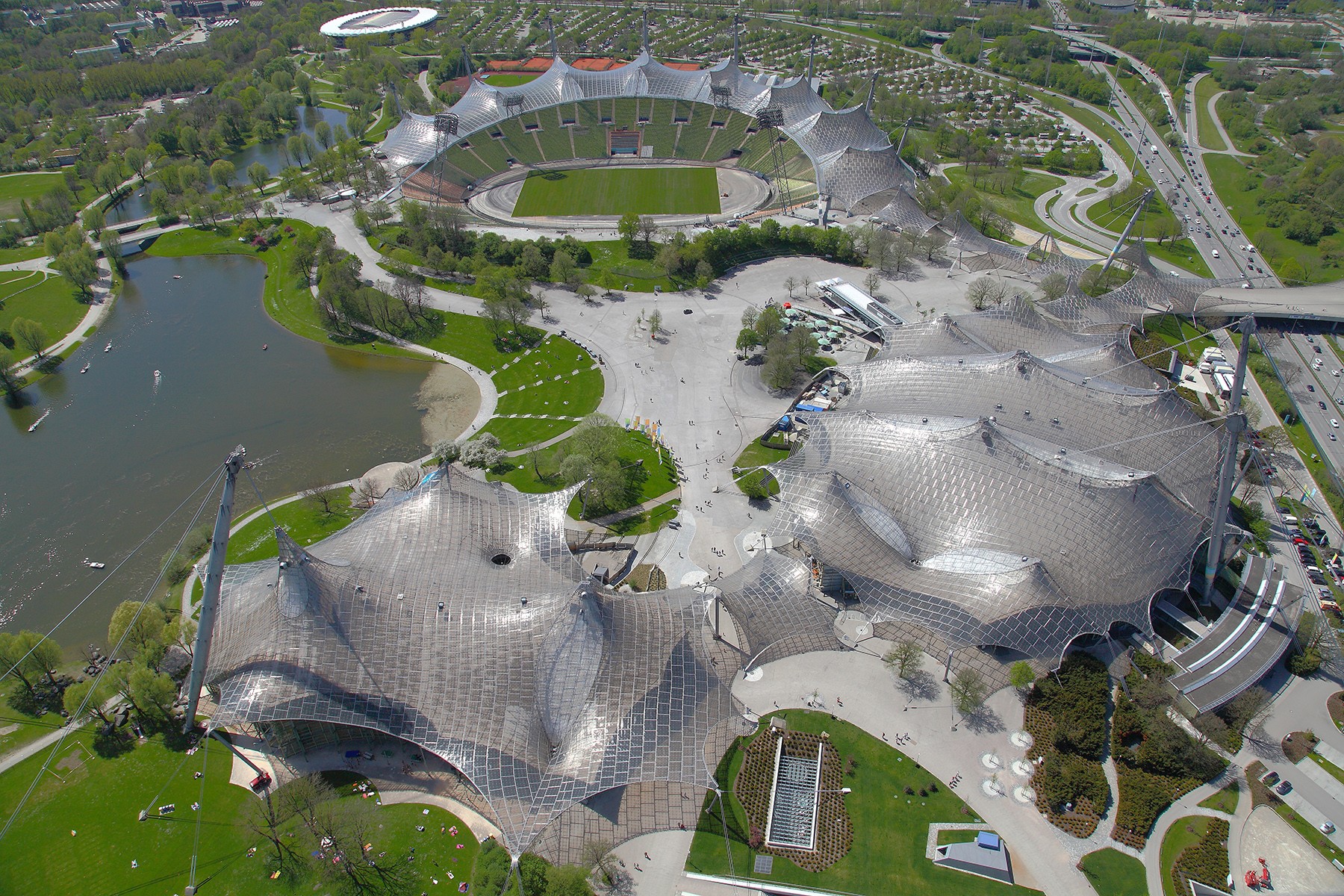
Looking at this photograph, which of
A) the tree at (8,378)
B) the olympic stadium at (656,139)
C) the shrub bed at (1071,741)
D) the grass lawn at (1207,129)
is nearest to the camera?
the shrub bed at (1071,741)

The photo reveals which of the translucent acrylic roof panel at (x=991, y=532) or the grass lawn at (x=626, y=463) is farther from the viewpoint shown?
the grass lawn at (x=626, y=463)

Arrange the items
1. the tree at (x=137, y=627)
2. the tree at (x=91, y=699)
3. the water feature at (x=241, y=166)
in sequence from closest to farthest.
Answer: the tree at (x=91, y=699) < the tree at (x=137, y=627) < the water feature at (x=241, y=166)

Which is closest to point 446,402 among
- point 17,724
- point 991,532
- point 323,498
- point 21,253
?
point 323,498

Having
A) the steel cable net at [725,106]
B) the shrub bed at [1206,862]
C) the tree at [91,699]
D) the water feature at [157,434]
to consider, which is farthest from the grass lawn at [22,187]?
the shrub bed at [1206,862]

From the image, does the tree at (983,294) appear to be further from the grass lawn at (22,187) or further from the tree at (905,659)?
the grass lawn at (22,187)

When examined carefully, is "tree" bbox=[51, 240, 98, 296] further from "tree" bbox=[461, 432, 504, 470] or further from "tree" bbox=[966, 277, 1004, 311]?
"tree" bbox=[966, 277, 1004, 311]

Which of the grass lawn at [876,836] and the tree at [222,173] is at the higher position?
the tree at [222,173]
